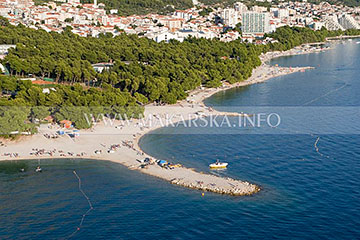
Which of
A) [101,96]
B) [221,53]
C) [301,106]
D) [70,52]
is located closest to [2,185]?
[101,96]

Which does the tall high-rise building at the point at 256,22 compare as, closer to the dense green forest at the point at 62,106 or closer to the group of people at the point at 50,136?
the dense green forest at the point at 62,106

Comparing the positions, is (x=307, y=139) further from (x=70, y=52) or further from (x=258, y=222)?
(x=70, y=52)

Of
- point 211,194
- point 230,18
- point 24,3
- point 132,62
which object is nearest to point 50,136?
point 211,194

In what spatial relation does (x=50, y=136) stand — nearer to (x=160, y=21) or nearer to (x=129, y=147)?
(x=129, y=147)

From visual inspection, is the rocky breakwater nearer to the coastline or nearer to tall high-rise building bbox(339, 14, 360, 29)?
the coastline

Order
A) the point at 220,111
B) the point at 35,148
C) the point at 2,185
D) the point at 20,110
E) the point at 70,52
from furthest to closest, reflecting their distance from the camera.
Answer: the point at 70,52, the point at 220,111, the point at 20,110, the point at 35,148, the point at 2,185

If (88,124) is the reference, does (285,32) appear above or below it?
above

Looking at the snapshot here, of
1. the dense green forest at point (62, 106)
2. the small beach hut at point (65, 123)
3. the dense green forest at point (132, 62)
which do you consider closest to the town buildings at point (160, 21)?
the dense green forest at point (132, 62)
